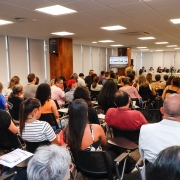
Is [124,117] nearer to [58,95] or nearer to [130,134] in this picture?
[130,134]

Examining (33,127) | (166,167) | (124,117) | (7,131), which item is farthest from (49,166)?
(7,131)

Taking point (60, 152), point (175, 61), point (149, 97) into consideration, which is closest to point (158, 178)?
point (60, 152)

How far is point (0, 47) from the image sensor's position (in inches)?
304

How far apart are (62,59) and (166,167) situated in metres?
7.64

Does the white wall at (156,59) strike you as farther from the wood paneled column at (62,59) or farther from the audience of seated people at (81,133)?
the audience of seated people at (81,133)

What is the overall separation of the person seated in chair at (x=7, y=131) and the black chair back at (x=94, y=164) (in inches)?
43.5

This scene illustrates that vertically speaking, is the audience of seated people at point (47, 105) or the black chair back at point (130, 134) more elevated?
the audience of seated people at point (47, 105)

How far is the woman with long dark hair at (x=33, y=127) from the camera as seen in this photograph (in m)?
2.41

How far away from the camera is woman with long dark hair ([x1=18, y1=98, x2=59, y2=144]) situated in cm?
241

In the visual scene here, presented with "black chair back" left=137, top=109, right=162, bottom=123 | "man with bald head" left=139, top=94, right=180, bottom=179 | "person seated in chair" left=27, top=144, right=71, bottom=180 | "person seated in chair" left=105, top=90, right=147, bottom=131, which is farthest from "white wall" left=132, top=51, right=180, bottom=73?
"person seated in chair" left=27, top=144, right=71, bottom=180

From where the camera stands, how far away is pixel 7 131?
9.50 feet

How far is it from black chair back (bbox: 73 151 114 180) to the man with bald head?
1.23 feet

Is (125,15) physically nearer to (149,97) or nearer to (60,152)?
(149,97)

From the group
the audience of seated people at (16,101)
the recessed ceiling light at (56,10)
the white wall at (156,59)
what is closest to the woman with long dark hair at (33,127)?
the audience of seated people at (16,101)
